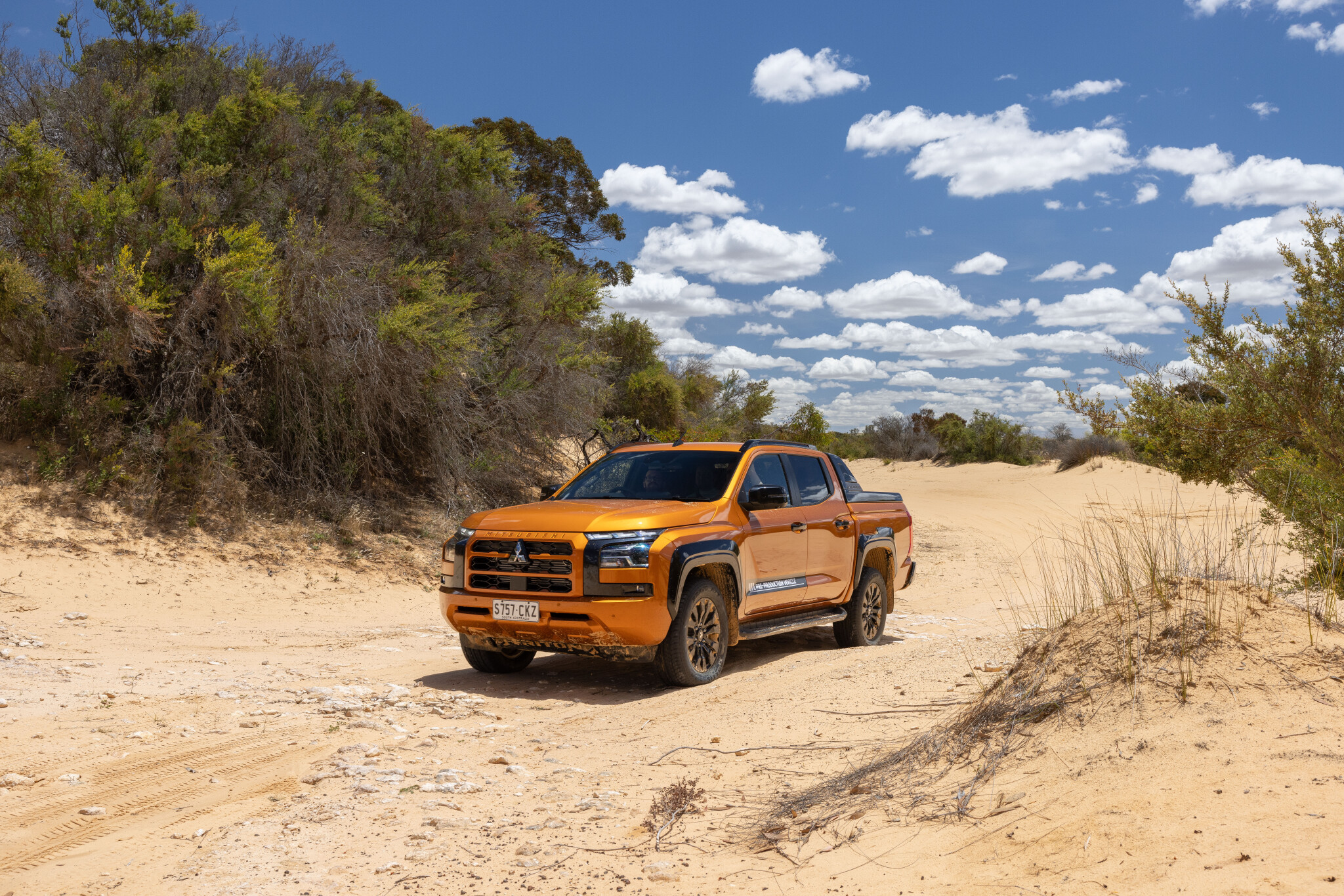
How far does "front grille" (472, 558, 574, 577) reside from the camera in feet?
23.1

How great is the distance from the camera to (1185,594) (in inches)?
207

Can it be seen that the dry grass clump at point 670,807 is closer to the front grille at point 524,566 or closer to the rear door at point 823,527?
the front grille at point 524,566

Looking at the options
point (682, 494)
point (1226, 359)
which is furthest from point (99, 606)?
point (1226, 359)

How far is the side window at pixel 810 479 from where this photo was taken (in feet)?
29.4

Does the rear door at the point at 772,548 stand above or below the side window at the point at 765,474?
below

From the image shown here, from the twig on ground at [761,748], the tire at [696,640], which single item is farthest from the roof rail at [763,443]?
the twig on ground at [761,748]

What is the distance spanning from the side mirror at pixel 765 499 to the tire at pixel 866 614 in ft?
5.96

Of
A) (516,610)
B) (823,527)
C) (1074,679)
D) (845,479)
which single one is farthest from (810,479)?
(1074,679)

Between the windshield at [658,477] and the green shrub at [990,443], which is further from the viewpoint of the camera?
the green shrub at [990,443]

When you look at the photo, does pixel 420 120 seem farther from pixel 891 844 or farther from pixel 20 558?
pixel 891 844

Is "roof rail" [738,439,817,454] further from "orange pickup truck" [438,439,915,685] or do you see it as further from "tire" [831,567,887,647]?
"tire" [831,567,887,647]

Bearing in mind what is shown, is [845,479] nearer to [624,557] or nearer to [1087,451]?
[624,557]

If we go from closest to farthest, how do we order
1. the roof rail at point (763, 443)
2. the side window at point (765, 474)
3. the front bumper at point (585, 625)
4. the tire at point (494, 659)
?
1. the front bumper at point (585, 625)
2. the tire at point (494, 659)
3. the side window at point (765, 474)
4. the roof rail at point (763, 443)

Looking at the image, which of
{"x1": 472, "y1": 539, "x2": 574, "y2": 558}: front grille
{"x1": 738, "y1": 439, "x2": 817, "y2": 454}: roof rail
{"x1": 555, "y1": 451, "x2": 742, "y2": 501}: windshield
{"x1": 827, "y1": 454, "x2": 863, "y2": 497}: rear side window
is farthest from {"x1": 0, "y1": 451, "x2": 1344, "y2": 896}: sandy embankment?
{"x1": 738, "y1": 439, "x2": 817, "y2": 454}: roof rail
